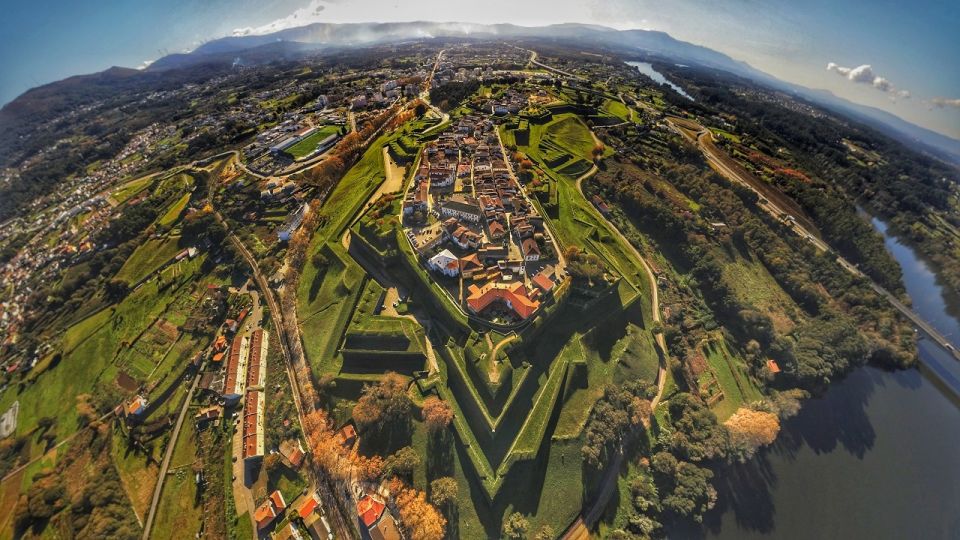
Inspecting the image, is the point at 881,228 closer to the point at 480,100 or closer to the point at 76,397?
the point at 480,100

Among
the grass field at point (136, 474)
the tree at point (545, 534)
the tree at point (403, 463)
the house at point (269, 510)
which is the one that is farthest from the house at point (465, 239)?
the grass field at point (136, 474)

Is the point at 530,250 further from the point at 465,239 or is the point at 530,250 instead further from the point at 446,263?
the point at 446,263

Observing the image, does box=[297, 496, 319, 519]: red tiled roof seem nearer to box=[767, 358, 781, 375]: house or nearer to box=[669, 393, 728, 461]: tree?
box=[669, 393, 728, 461]: tree

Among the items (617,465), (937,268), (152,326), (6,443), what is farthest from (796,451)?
(6,443)

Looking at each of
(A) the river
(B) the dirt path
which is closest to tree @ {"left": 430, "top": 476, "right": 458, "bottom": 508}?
(B) the dirt path

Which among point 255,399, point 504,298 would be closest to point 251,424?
point 255,399
